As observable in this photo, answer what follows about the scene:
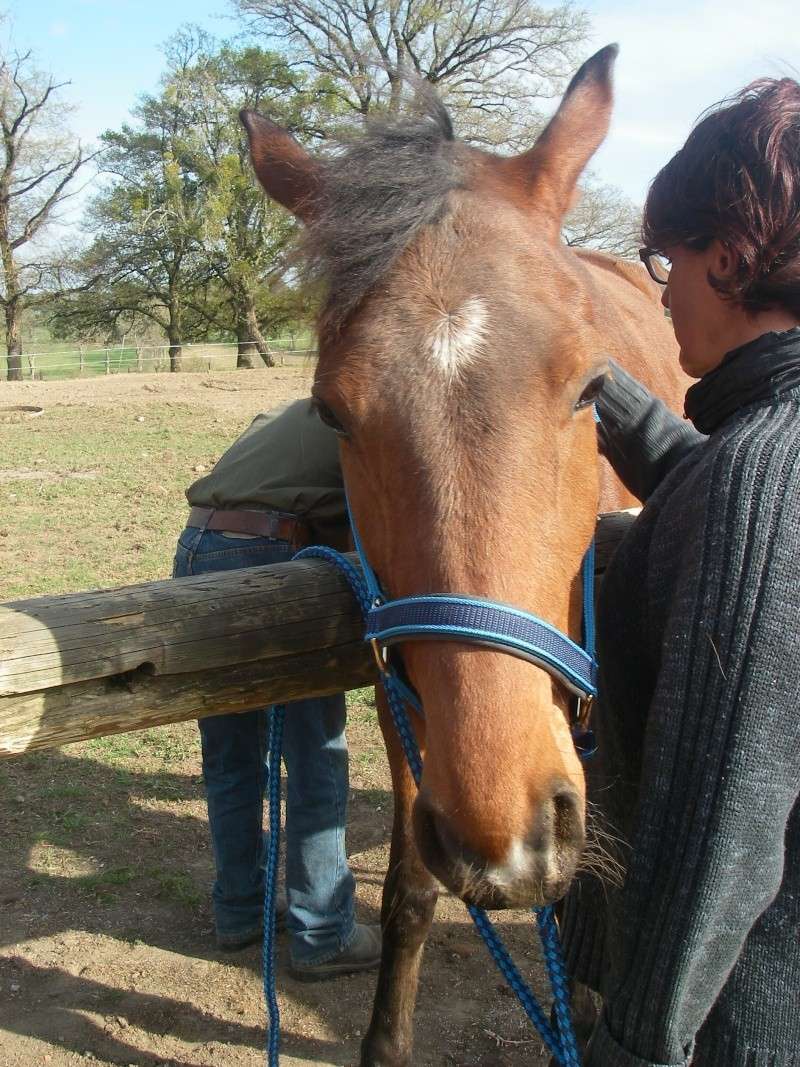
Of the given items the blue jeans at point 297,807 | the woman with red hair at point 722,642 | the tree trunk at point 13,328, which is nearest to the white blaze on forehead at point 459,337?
the woman with red hair at point 722,642

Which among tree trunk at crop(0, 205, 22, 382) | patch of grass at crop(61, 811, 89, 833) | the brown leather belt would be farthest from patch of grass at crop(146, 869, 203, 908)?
tree trunk at crop(0, 205, 22, 382)

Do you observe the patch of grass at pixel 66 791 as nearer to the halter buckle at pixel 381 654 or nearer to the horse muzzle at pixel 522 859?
the halter buckle at pixel 381 654

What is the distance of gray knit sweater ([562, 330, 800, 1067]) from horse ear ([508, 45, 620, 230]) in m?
0.92

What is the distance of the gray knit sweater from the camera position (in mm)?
1155

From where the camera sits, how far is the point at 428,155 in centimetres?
197

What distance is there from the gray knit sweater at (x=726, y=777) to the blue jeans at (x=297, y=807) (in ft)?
6.21

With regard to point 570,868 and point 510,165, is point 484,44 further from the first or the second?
point 570,868

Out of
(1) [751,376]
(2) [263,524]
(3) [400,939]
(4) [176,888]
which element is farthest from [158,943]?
(1) [751,376]

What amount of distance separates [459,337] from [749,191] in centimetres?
55

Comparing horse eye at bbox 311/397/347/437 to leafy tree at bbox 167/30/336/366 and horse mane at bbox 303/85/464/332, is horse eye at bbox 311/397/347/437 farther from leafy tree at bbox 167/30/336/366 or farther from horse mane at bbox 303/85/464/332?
leafy tree at bbox 167/30/336/366

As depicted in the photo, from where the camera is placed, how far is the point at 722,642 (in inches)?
46.2

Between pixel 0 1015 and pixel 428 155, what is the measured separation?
3.08 meters

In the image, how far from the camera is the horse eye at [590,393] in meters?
1.79

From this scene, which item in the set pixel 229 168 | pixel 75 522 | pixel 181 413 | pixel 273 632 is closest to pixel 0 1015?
pixel 273 632
